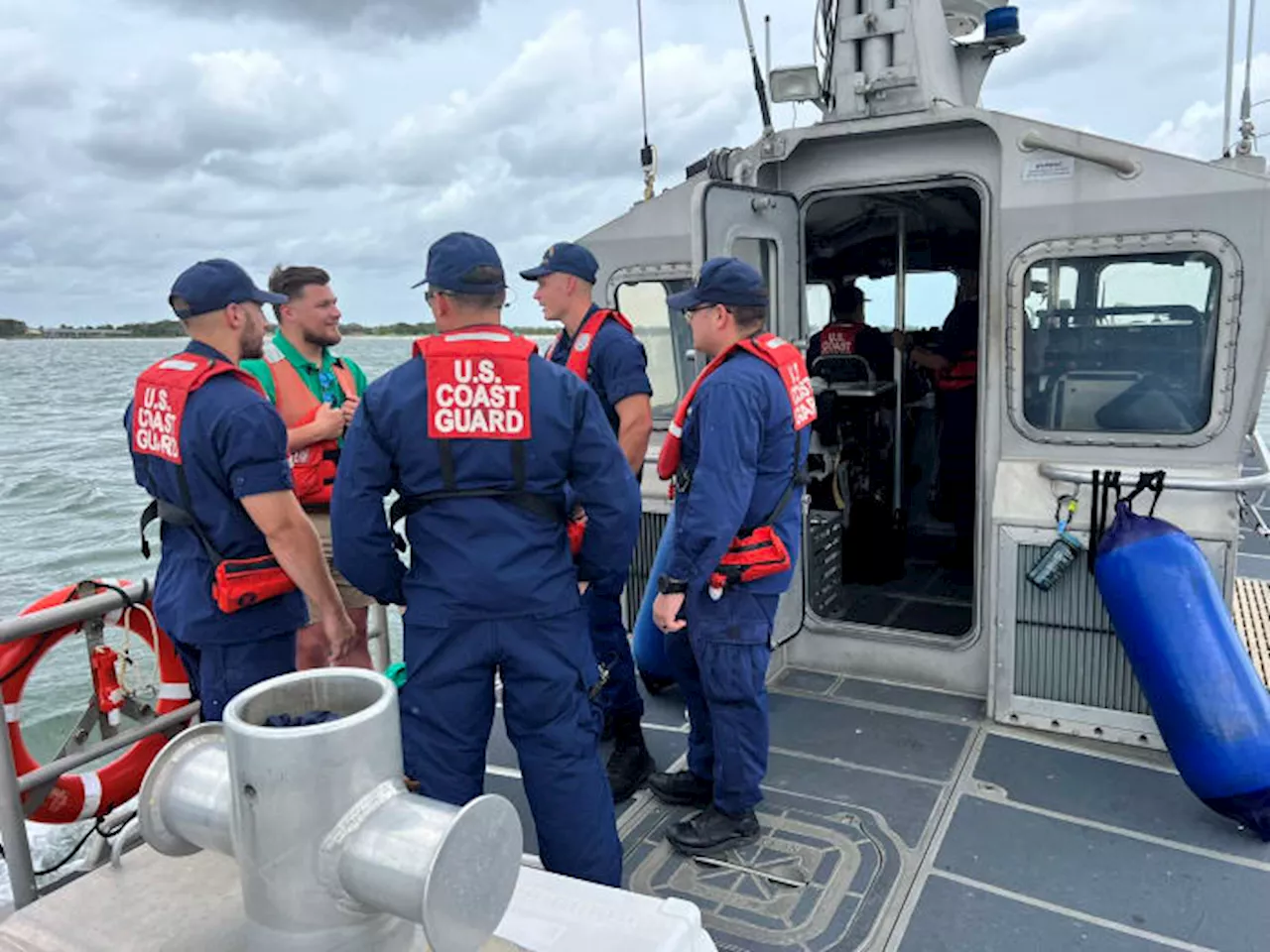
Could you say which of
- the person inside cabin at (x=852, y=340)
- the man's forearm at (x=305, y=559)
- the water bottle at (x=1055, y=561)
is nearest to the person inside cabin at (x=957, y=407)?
the person inside cabin at (x=852, y=340)

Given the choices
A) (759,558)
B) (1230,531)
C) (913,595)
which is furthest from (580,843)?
(913,595)

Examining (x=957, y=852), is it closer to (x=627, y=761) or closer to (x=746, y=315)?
(x=627, y=761)

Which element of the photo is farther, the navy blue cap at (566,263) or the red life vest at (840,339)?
the red life vest at (840,339)

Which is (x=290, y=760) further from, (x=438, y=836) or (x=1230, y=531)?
(x=1230, y=531)

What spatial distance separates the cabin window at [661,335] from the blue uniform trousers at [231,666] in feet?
8.12

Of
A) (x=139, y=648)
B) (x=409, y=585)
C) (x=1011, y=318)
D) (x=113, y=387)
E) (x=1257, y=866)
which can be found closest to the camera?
(x=409, y=585)

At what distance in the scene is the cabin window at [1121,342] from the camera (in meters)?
3.45

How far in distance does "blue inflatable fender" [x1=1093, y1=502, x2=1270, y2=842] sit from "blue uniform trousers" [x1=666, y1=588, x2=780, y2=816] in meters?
1.22

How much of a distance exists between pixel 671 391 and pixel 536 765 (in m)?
2.59

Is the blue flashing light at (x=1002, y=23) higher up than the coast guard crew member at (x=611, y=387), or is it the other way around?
the blue flashing light at (x=1002, y=23)

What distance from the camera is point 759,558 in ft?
9.44

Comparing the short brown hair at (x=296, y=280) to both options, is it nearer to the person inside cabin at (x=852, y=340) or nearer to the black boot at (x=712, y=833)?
the black boot at (x=712, y=833)

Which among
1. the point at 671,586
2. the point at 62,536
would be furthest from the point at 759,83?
the point at 62,536

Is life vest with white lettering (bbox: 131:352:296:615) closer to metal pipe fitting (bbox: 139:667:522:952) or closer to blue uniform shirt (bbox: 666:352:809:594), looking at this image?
blue uniform shirt (bbox: 666:352:809:594)
